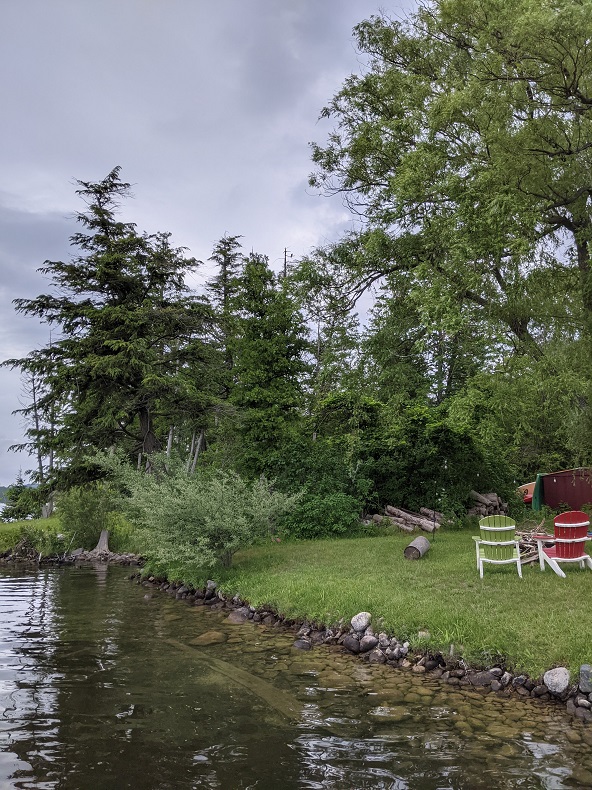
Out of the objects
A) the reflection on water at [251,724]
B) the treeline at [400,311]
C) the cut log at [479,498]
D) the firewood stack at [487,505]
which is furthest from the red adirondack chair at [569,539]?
the cut log at [479,498]

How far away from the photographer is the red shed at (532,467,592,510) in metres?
20.1

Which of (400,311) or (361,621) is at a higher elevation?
(400,311)

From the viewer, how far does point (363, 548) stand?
14367mm

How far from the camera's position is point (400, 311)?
15211 mm

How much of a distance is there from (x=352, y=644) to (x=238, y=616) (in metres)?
2.99

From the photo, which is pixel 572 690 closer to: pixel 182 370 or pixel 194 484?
pixel 194 484

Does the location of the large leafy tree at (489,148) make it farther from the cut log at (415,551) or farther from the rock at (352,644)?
the rock at (352,644)

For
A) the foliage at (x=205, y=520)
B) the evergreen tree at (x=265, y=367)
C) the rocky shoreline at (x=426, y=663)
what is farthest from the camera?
the evergreen tree at (x=265, y=367)

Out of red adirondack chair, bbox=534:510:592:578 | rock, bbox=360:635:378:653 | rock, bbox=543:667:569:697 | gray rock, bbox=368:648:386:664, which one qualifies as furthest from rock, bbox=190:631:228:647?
red adirondack chair, bbox=534:510:592:578

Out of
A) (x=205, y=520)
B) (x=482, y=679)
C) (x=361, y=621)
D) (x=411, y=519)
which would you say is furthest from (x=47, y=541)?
(x=482, y=679)

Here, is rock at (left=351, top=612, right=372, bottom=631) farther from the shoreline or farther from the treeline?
the treeline

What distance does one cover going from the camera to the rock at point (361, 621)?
27.6 ft

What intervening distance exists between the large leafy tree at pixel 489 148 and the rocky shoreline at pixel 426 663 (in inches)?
276

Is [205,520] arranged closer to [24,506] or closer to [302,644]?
[302,644]
